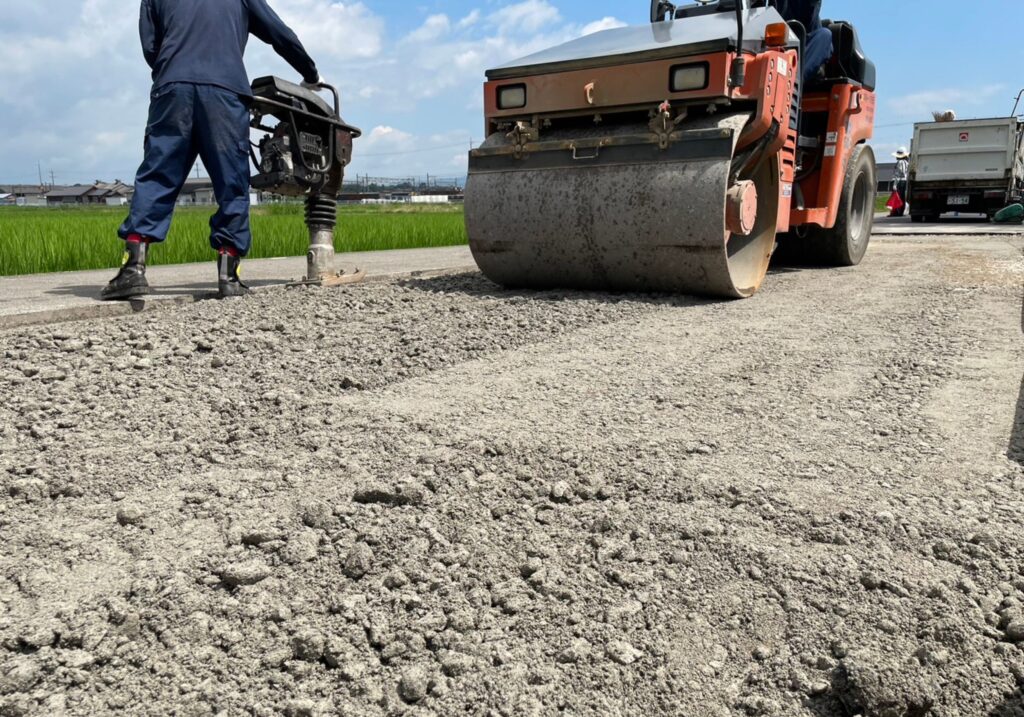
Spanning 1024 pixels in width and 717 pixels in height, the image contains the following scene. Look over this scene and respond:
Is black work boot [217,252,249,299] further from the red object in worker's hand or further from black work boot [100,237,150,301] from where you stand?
the red object in worker's hand

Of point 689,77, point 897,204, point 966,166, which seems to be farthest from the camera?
point 897,204

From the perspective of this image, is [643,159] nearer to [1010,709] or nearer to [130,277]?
[130,277]

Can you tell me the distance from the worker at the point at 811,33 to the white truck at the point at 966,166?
13.5m

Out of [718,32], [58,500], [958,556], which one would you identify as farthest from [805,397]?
[718,32]

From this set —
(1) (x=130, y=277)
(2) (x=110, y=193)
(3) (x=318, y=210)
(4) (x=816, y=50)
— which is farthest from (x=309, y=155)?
(2) (x=110, y=193)

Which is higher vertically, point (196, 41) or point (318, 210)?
point (196, 41)

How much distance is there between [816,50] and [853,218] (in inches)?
67.7

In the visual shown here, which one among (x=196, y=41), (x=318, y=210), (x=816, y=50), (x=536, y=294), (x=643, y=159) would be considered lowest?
(x=536, y=294)

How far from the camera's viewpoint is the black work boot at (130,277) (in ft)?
14.2

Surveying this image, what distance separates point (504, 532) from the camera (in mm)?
1853

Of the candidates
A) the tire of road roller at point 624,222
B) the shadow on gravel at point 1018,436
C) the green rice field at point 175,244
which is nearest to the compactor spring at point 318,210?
the tire of road roller at point 624,222

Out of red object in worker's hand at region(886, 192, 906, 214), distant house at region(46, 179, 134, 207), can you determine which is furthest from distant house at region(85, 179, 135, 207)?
red object in worker's hand at region(886, 192, 906, 214)

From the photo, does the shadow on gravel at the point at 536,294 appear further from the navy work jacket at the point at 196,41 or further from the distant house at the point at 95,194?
the distant house at the point at 95,194

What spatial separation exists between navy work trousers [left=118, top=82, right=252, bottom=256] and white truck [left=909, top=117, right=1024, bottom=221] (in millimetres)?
16681
